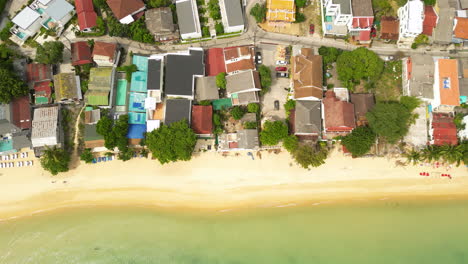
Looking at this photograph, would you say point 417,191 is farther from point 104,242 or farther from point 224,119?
point 104,242

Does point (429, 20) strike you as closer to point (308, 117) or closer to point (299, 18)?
point (299, 18)

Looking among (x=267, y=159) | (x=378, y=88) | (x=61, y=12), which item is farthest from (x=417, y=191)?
(x=61, y=12)

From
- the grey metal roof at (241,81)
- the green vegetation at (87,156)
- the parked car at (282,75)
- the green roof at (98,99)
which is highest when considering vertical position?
the parked car at (282,75)

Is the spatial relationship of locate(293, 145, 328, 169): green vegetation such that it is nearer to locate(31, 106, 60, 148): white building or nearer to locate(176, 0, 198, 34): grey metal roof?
locate(176, 0, 198, 34): grey metal roof

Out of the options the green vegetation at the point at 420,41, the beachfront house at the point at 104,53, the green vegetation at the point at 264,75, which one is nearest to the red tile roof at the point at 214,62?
the green vegetation at the point at 264,75

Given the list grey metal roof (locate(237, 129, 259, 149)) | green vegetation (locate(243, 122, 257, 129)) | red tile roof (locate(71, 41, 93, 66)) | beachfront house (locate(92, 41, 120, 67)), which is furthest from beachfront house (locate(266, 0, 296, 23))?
red tile roof (locate(71, 41, 93, 66))

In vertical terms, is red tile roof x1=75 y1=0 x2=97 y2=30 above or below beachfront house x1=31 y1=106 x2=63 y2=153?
above

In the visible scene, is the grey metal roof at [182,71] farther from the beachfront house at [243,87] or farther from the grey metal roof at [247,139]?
the grey metal roof at [247,139]
